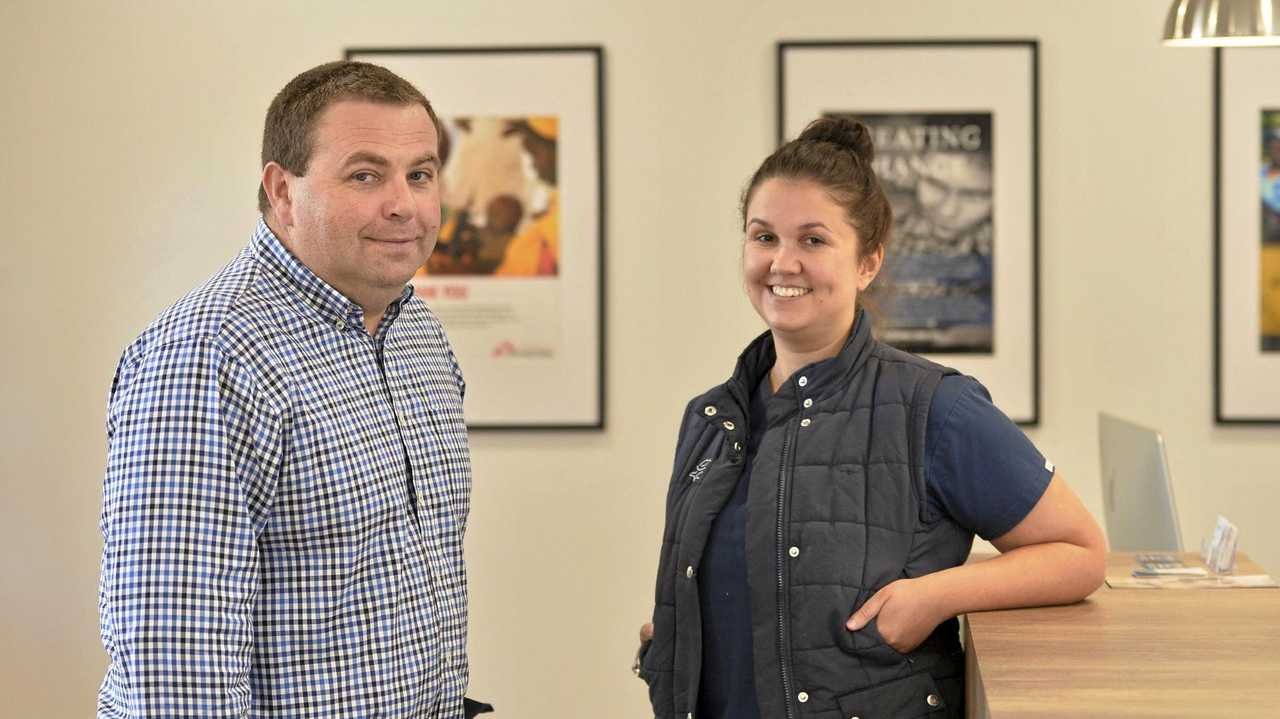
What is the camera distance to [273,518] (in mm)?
1701

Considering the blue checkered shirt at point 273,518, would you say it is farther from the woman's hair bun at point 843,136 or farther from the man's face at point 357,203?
the woman's hair bun at point 843,136

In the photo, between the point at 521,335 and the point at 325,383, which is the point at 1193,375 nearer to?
the point at 521,335

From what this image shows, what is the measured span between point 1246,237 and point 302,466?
9.83 feet

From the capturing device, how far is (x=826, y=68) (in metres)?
3.82

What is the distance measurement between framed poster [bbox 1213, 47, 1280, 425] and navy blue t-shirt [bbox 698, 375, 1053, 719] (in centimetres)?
218

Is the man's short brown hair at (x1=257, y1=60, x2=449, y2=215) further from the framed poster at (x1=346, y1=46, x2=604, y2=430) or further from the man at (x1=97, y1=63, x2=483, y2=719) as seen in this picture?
the framed poster at (x1=346, y1=46, x2=604, y2=430)

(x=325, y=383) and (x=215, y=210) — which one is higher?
(x=215, y=210)

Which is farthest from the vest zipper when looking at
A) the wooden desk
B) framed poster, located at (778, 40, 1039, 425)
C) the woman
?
framed poster, located at (778, 40, 1039, 425)

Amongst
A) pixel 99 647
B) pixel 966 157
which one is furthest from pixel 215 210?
pixel 966 157

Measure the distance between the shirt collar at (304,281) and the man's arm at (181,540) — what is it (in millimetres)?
204

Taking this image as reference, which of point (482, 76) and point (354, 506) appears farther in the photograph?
point (482, 76)

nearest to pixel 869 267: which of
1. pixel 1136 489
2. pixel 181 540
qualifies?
pixel 181 540

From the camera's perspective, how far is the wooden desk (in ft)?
4.70

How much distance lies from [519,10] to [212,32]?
905 mm
